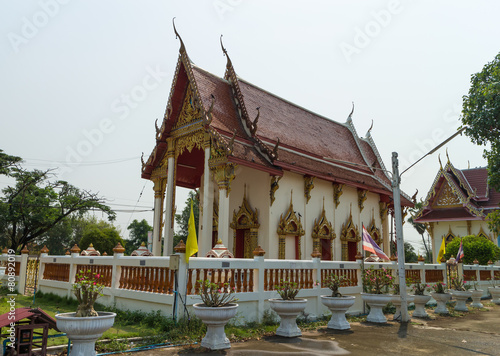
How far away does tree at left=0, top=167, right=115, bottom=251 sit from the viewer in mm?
26797

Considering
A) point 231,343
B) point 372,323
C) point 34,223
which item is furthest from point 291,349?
point 34,223

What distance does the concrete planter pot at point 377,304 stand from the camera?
385 inches

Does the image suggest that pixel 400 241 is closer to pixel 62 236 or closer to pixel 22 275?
pixel 22 275

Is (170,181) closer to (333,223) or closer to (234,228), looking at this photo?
(234,228)

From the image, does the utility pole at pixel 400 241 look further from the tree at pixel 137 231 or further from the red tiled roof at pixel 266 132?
the tree at pixel 137 231

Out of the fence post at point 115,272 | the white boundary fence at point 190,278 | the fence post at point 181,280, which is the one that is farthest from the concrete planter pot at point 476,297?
the fence post at point 115,272

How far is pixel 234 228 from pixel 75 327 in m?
9.05

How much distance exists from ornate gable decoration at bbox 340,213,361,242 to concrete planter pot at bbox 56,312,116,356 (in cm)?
1205

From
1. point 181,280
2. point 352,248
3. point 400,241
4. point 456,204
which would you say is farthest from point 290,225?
point 456,204

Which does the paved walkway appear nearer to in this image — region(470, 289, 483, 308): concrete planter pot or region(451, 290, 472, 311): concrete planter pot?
region(451, 290, 472, 311): concrete planter pot

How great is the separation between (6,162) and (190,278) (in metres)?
25.2

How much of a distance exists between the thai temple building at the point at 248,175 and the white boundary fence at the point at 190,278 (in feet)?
9.51

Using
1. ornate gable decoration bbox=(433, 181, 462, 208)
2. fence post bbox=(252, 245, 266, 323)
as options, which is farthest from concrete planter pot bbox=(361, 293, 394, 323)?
ornate gable decoration bbox=(433, 181, 462, 208)

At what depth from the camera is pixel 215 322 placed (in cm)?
630
